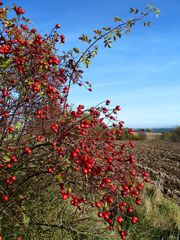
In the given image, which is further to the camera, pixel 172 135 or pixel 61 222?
pixel 172 135

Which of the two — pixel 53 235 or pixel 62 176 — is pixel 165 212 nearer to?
pixel 53 235

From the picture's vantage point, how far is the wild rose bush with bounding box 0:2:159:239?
111 inches

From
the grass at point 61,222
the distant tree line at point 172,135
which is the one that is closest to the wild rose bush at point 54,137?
the grass at point 61,222

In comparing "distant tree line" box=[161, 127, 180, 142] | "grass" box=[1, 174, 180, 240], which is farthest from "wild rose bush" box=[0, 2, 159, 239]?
"distant tree line" box=[161, 127, 180, 142]

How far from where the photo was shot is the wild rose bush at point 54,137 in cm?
282

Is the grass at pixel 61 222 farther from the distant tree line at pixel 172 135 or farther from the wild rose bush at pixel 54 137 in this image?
the distant tree line at pixel 172 135

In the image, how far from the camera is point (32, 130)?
3.81 meters

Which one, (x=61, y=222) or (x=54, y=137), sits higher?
(x=54, y=137)

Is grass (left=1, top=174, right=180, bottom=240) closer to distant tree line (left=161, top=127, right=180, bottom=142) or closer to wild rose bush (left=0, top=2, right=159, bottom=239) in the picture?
wild rose bush (left=0, top=2, right=159, bottom=239)

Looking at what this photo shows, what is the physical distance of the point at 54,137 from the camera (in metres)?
3.05

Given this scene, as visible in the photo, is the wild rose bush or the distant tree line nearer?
the wild rose bush

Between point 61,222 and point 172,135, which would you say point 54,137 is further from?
point 172,135

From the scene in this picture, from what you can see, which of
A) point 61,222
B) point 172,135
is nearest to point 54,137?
point 61,222

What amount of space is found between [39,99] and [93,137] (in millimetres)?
805
